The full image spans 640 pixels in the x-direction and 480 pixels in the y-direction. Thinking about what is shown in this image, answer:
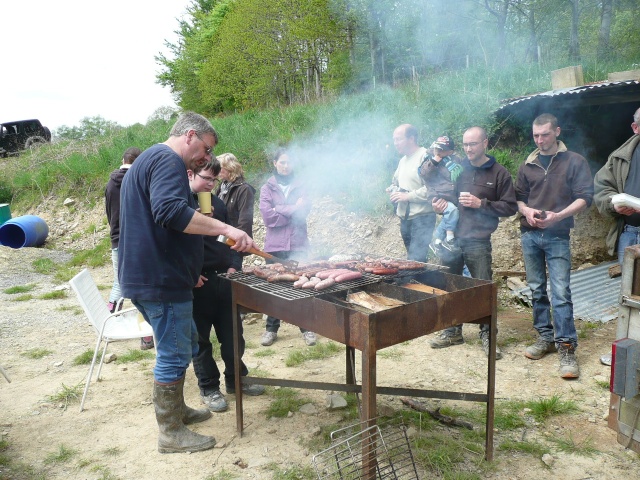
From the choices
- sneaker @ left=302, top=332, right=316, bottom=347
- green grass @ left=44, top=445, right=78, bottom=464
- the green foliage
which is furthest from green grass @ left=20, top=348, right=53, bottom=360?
the green foliage

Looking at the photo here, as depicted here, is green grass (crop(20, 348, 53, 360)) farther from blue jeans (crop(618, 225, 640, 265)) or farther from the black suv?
the black suv

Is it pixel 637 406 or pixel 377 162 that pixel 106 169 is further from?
pixel 637 406

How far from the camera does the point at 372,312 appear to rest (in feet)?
8.34

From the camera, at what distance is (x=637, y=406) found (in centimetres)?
241

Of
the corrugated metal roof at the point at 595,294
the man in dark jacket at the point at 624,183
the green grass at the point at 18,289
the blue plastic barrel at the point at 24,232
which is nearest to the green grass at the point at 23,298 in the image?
the green grass at the point at 18,289

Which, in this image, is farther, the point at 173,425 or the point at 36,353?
the point at 36,353

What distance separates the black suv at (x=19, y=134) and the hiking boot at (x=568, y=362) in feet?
68.3

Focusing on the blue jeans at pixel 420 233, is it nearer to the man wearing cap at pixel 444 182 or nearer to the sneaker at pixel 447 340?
the man wearing cap at pixel 444 182

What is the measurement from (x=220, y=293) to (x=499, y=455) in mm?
2350

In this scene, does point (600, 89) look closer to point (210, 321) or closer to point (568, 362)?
point (568, 362)

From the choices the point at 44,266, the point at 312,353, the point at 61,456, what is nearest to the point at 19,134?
the point at 44,266

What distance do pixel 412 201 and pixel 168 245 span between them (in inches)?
109

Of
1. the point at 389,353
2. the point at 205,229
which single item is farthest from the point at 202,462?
the point at 389,353

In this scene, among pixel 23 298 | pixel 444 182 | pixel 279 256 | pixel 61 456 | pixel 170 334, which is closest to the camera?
pixel 170 334
